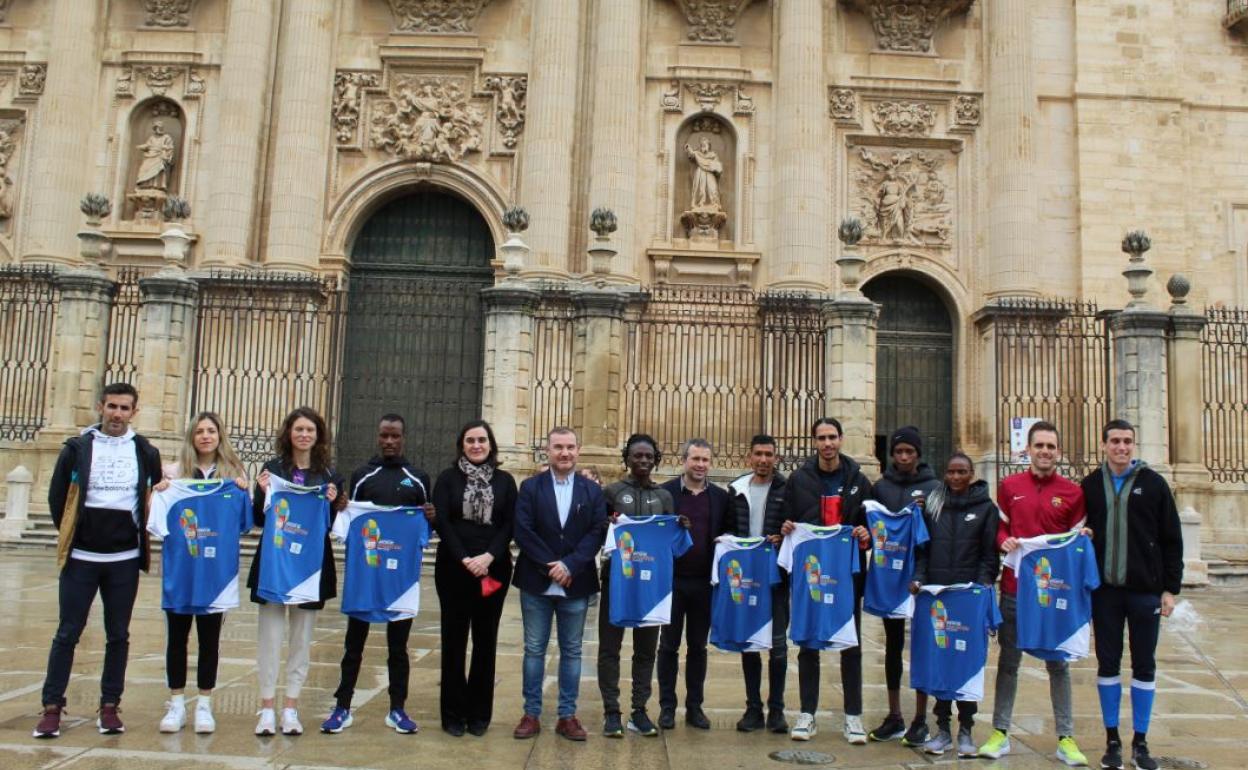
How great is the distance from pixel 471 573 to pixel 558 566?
505mm

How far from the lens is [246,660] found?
848cm

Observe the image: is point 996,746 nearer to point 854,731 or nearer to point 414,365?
point 854,731

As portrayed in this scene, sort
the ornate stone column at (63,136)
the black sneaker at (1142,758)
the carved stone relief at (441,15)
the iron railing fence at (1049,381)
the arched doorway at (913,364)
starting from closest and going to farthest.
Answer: the black sneaker at (1142,758)
the iron railing fence at (1049,381)
the ornate stone column at (63,136)
the arched doorway at (913,364)
the carved stone relief at (441,15)

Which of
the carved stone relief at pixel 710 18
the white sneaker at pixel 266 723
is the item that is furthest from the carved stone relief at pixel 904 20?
the white sneaker at pixel 266 723

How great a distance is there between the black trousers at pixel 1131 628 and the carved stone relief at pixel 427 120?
17.9 metres

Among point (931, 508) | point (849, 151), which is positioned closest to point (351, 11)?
point (849, 151)

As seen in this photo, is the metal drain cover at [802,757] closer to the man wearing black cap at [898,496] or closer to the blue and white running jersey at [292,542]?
the man wearing black cap at [898,496]

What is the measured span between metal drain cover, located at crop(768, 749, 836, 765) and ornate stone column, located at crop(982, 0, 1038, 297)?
16476 mm

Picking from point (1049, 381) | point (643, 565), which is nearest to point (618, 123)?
point (1049, 381)

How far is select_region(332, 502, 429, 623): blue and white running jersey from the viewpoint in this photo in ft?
21.2

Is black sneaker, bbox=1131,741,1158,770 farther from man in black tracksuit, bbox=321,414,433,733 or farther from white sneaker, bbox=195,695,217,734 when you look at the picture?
white sneaker, bbox=195,695,217,734

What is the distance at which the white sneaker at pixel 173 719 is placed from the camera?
608cm

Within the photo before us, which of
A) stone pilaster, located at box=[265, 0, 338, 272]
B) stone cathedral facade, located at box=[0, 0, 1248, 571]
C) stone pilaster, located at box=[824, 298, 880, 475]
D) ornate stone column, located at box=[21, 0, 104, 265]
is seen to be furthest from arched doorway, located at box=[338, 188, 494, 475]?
stone pilaster, located at box=[824, 298, 880, 475]

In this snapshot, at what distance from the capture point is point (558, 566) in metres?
6.35
